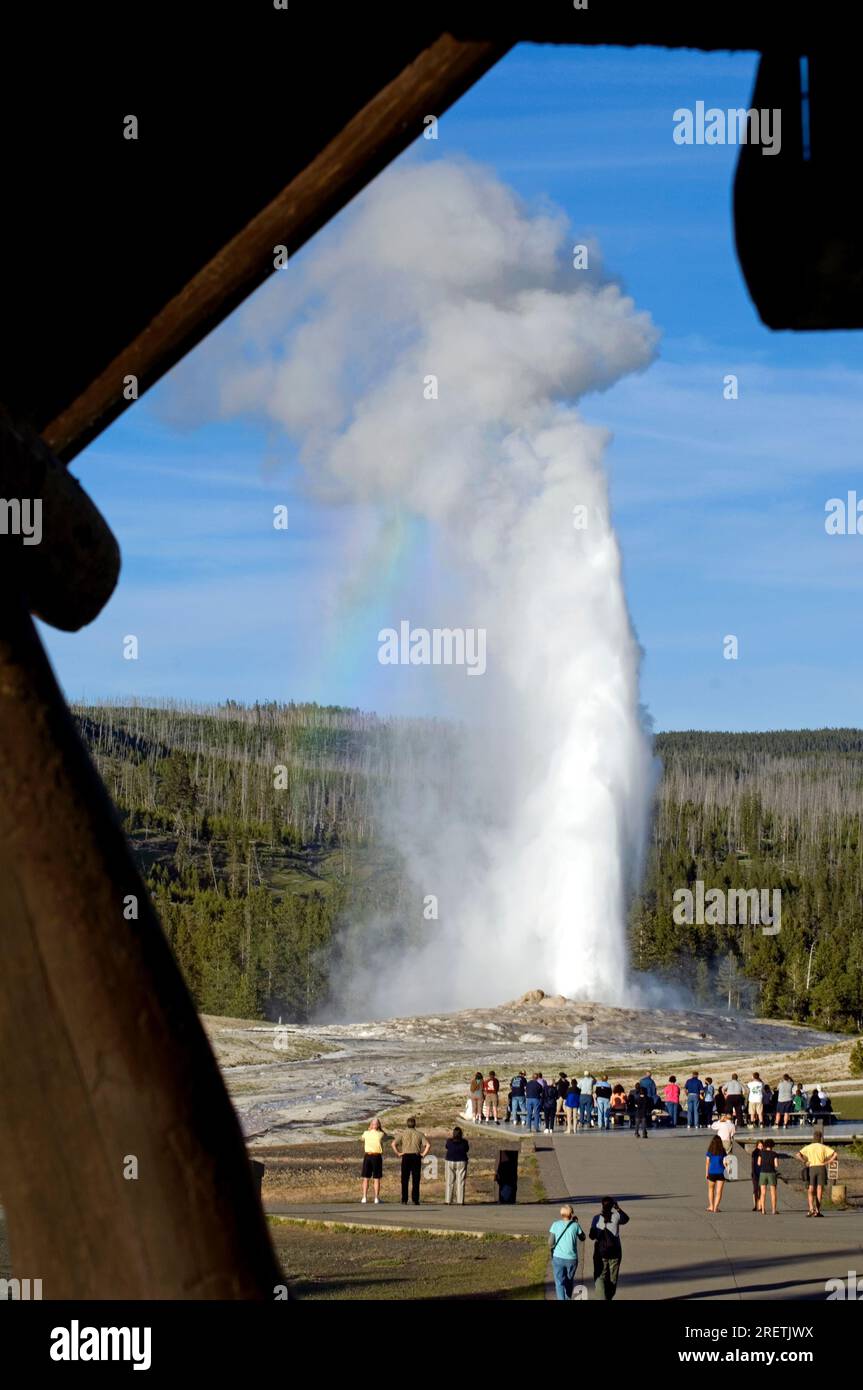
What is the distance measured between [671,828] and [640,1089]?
381 feet

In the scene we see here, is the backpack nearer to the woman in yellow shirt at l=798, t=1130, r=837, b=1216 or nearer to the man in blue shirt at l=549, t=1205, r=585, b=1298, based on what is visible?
the man in blue shirt at l=549, t=1205, r=585, b=1298

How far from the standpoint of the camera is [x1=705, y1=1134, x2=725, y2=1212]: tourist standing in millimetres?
21094

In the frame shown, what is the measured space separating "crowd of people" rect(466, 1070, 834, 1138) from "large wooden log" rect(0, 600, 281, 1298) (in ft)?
102

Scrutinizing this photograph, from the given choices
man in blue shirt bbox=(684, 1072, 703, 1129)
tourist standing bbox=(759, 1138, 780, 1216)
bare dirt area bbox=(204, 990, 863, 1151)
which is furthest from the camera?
bare dirt area bbox=(204, 990, 863, 1151)

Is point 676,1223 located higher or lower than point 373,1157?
lower

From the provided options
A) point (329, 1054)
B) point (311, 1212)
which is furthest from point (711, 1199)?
point (329, 1054)

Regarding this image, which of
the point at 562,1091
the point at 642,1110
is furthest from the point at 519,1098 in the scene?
the point at 642,1110

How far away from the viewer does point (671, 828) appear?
148m

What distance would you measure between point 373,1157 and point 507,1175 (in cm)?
186

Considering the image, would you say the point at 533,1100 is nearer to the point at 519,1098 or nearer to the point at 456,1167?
the point at 519,1098

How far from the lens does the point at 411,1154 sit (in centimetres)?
2217

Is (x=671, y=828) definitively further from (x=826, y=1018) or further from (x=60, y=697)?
(x=60, y=697)

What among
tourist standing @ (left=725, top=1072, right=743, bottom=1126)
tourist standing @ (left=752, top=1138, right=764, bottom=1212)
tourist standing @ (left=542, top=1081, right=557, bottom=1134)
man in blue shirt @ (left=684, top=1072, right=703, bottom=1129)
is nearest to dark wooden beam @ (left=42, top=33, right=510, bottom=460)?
tourist standing @ (left=752, top=1138, right=764, bottom=1212)

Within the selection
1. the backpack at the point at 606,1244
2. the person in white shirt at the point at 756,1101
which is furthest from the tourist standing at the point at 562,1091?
the backpack at the point at 606,1244
